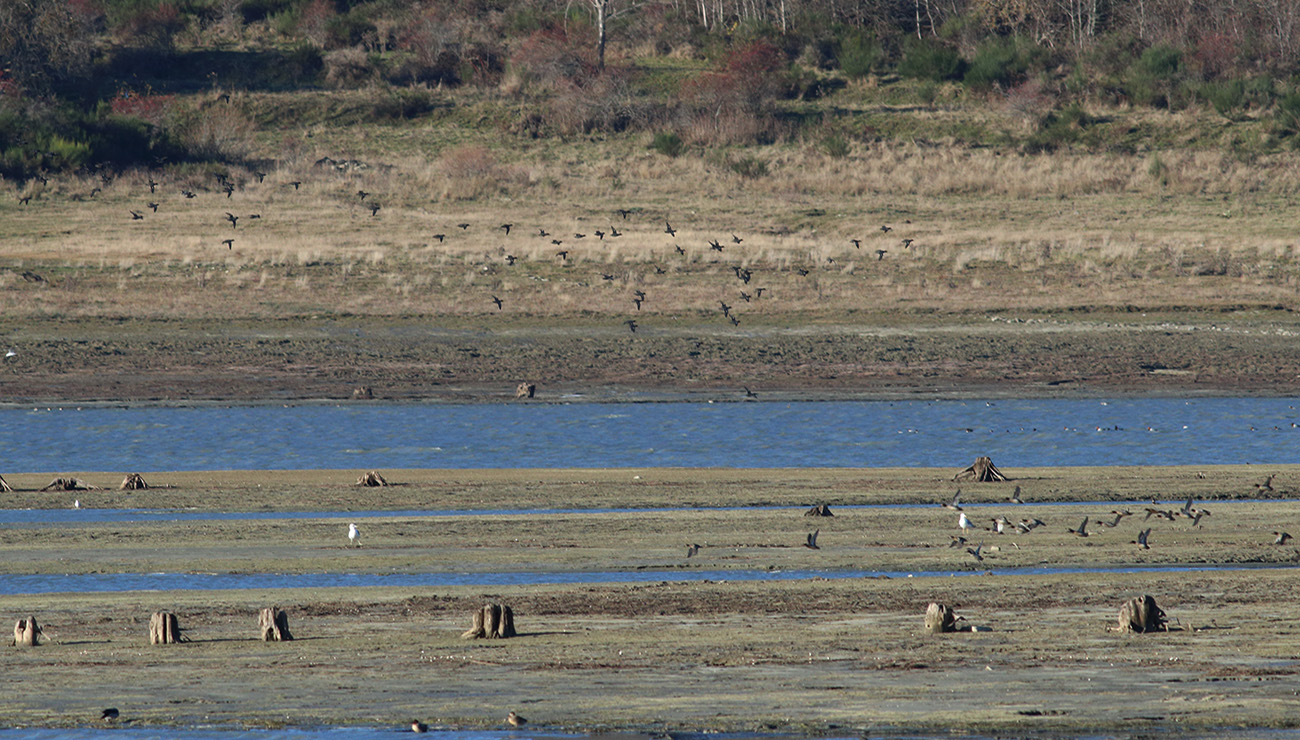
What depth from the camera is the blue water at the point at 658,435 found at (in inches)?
803

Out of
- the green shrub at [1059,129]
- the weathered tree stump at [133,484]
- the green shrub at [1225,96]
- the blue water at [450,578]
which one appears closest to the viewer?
the blue water at [450,578]

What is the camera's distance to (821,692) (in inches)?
367

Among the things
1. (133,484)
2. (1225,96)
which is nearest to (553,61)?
(1225,96)

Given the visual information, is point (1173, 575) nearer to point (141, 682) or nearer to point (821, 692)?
point (821, 692)

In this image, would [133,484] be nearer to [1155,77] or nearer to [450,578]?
[450,578]

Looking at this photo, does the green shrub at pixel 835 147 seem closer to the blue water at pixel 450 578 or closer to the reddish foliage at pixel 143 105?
the reddish foliage at pixel 143 105

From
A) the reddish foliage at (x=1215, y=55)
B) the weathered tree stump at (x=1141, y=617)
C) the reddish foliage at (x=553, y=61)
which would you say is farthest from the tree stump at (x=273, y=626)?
the reddish foliage at (x=1215, y=55)

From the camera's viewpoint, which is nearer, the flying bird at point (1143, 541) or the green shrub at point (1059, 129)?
the flying bird at point (1143, 541)

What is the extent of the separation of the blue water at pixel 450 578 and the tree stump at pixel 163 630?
2303mm

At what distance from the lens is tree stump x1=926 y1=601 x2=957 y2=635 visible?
10562mm

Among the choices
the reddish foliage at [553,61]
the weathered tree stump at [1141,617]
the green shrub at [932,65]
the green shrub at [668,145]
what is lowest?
the weathered tree stump at [1141,617]

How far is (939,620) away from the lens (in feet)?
34.7

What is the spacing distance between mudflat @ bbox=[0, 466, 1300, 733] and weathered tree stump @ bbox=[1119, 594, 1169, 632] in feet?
0.50

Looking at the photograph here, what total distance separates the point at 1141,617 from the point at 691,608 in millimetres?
3163
